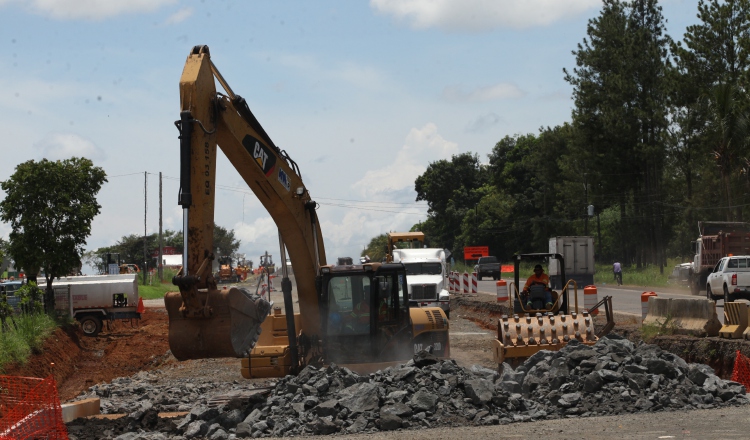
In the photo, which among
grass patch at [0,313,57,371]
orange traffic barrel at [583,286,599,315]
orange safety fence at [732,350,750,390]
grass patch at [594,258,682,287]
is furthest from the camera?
grass patch at [594,258,682,287]

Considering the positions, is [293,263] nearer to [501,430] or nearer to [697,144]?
[501,430]

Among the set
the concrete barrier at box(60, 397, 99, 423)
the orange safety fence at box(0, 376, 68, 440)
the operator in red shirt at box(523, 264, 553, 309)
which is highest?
the operator in red shirt at box(523, 264, 553, 309)

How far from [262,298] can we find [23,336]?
15802mm

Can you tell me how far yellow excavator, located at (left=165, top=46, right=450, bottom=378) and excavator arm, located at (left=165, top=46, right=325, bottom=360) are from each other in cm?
1

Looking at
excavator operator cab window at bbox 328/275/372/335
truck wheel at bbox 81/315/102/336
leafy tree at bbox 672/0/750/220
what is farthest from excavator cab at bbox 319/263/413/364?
leafy tree at bbox 672/0/750/220

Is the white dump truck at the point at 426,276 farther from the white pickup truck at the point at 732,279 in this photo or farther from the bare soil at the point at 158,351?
the white pickup truck at the point at 732,279

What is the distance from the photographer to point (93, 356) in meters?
29.6

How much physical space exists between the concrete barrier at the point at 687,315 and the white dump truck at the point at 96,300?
21.3m

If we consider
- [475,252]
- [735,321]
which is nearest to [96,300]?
[735,321]

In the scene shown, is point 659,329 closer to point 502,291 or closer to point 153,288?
point 502,291

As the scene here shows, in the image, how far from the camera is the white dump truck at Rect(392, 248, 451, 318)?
101ft

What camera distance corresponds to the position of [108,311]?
1363 inches

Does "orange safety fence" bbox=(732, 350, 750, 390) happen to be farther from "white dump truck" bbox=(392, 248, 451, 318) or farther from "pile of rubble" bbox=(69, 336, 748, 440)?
"white dump truck" bbox=(392, 248, 451, 318)

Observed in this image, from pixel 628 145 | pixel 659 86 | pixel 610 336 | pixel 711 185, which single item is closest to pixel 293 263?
pixel 610 336
